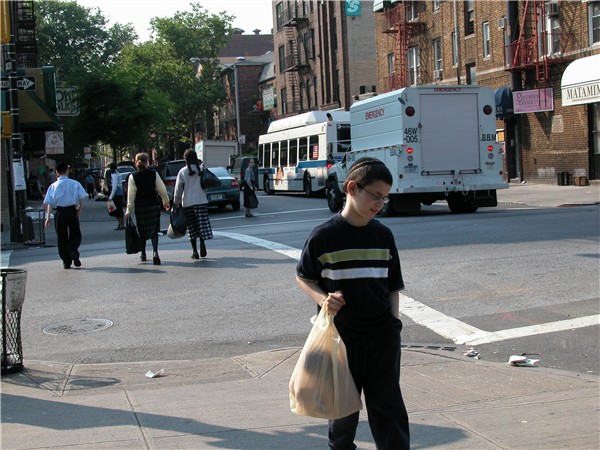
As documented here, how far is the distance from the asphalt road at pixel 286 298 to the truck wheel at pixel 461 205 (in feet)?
14.5

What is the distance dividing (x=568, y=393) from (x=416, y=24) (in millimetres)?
37883

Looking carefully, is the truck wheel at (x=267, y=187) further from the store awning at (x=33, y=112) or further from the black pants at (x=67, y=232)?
the black pants at (x=67, y=232)

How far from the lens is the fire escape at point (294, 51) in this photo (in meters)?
62.0

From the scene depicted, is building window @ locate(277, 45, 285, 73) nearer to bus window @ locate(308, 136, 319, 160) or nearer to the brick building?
the brick building

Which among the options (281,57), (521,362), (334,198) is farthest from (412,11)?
(521,362)

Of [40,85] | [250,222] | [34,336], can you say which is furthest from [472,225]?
[40,85]

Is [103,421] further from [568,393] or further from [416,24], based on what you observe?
[416,24]

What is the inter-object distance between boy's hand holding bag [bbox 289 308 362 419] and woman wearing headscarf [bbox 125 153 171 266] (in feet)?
32.1

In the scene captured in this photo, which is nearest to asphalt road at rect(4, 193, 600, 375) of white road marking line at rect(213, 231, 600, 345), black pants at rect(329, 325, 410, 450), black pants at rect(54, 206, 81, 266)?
white road marking line at rect(213, 231, 600, 345)

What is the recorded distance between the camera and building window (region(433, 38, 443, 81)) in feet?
134

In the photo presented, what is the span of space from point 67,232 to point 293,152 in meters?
21.7

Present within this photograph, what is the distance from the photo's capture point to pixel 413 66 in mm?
43562

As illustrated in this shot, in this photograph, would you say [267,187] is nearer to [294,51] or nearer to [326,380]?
[294,51]

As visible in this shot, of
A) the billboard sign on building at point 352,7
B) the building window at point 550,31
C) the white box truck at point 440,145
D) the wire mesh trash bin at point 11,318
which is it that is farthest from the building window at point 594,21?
the wire mesh trash bin at point 11,318
